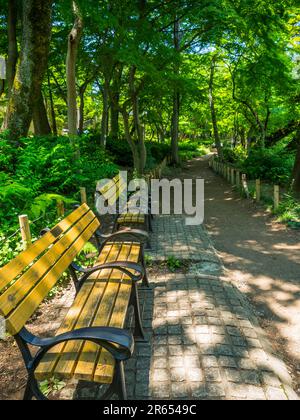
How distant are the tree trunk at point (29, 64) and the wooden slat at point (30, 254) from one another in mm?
3801

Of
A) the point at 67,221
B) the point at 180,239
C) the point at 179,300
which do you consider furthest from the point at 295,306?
the point at 67,221

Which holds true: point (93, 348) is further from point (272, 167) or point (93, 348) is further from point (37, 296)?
point (272, 167)

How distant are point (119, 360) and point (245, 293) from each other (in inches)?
125

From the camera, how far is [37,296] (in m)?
2.43

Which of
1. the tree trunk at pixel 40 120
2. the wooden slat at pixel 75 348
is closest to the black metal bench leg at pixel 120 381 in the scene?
the wooden slat at pixel 75 348

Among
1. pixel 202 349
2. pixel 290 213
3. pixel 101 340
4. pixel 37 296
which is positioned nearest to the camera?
pixel 101 340

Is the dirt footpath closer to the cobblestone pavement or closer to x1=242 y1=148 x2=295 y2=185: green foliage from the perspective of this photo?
the cobblestone pavement

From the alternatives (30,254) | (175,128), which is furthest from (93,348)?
(175,128)

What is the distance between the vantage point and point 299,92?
13547 millimetres

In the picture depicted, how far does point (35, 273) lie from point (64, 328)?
0.47 metres

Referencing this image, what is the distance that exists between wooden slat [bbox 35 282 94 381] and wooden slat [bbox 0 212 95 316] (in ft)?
1.27

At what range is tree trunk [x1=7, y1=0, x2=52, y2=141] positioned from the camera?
6.45 metres

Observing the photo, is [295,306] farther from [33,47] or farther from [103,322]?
[33,47]

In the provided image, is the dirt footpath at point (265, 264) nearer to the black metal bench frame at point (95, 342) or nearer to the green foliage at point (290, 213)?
the green foliage at point (290, 213)
